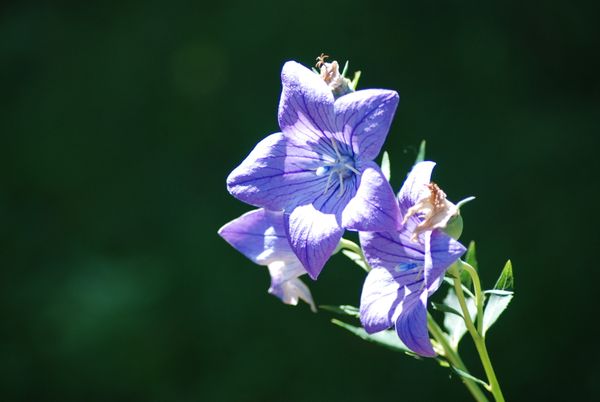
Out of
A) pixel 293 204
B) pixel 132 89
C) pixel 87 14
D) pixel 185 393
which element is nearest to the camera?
pixel 293 204

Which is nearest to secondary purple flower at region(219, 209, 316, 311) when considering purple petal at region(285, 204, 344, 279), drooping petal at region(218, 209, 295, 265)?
drooping petal at region(218, 209, 295, 265)

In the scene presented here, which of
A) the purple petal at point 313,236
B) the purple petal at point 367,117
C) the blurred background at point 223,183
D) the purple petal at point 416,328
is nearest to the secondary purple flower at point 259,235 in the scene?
the purple petal at point 313,236

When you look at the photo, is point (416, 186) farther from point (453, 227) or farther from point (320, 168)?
point (320, 168)

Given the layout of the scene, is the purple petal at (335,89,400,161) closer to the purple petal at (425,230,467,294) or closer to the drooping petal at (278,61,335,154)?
the drooping petal at (278,61,335,154)

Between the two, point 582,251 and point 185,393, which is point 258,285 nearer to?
point 185,393

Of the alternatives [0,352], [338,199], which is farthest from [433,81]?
[338,199]

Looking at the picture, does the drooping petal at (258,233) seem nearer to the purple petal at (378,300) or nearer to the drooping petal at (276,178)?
the drooping petal at (276,178)
